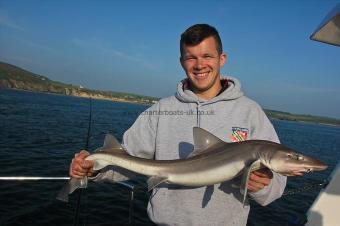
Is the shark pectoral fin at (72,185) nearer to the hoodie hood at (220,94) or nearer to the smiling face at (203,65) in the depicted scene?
the hoodie hood at (220,94)

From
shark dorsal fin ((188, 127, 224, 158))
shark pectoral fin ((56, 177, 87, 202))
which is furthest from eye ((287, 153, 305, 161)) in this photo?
shark pectoral fin ((56, 177, 87, 202))

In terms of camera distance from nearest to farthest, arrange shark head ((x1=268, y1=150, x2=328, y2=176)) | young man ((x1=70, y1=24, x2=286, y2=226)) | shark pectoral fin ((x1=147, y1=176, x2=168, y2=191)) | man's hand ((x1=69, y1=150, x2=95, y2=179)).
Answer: shark head ((x1=268, y1=150, x2=328, y2=176))
young man ((x1=70, y1=24, x2=286, y2=226))
shark pectoral fin ((x1=147, y1=176, x2=168, y2=191))
man's hand ((x1=69, y1=150, x2=95, y2=179))

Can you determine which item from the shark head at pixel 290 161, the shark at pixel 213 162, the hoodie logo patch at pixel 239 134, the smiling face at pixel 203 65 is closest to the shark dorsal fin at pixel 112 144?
the shark at pixel 213 162

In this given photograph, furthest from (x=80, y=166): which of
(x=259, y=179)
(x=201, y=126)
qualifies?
(x=259, y=179)

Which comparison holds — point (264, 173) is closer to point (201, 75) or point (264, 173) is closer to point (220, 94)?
point (220, 94)

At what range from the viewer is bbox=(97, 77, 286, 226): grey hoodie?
4.14 meters

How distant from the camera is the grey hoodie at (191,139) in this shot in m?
4.14

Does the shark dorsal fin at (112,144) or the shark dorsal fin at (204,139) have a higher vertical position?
the shark dorsal fin at (204,139)

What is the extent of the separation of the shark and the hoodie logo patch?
0.96ft

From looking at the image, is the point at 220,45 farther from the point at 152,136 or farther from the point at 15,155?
the point at 15,155

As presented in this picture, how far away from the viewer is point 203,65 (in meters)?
4.56

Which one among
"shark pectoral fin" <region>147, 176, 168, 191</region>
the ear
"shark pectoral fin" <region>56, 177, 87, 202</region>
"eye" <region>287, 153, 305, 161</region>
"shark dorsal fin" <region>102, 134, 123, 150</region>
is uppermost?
the ear

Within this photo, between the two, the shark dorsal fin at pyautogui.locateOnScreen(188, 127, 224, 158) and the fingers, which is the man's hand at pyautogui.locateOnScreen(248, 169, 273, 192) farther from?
the shark dorsal fin at pyautogui.locateOnScreen(188, 127, 224, 158)

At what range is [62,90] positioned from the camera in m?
196
